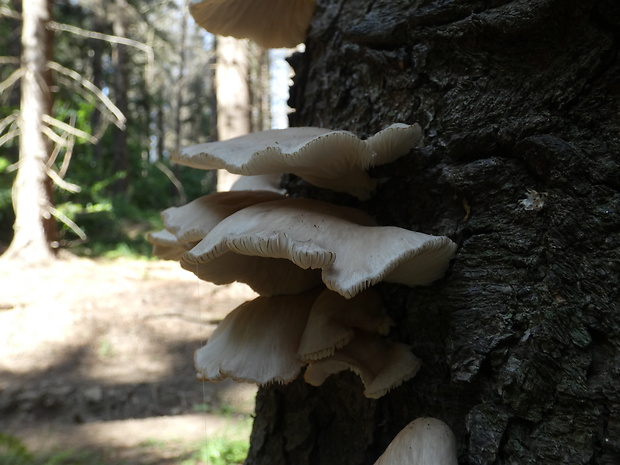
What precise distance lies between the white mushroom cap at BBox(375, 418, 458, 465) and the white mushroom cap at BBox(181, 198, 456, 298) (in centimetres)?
41

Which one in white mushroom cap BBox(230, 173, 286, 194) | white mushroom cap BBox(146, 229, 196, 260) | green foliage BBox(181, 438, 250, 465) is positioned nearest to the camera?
white mushroom cap BBox(146, 229, 196, 260)

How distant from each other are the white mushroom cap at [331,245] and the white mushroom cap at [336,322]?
12 cm

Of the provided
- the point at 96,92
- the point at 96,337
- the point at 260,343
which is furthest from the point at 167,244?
the point at 96,92

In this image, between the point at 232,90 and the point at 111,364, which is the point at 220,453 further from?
the point at 232,90

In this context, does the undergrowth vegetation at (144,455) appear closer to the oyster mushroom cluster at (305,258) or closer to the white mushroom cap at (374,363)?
the oyster mushroom cluster at (305,258)

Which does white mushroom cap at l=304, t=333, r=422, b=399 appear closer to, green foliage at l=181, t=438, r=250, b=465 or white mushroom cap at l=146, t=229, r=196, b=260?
white mushroom cap at l=146, t=229, r=196, b=260

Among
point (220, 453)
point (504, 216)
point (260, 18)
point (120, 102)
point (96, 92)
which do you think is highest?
point (120, 102)

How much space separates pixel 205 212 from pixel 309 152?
438 millimetres

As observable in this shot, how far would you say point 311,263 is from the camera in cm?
111

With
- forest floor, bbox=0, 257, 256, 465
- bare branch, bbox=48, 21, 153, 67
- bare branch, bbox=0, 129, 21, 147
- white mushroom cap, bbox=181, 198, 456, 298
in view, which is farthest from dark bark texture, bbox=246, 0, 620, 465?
bare branch, bbox=0, 129, 21, 147

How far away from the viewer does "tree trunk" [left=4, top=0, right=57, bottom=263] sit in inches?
288

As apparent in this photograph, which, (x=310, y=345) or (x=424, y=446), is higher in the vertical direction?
(x=310, y=345)

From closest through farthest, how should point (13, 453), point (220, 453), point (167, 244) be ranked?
1. point (167, 244)
2. point (220, 453)
3. point (13, 453)

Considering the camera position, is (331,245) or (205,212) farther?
(205,212)
